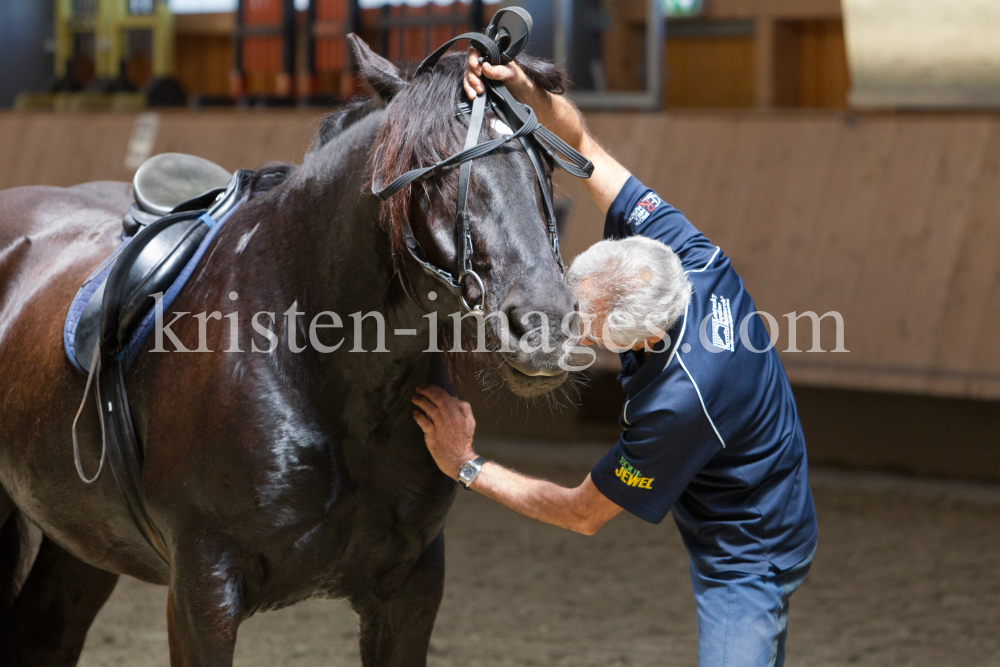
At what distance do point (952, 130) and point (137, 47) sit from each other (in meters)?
6.91

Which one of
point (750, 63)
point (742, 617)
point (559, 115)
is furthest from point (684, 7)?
point (742, 617)

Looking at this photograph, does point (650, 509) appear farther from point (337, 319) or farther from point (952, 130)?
point (952, 130)

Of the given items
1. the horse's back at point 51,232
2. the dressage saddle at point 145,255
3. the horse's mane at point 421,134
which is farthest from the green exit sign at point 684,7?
the horse's mane at point 421,134

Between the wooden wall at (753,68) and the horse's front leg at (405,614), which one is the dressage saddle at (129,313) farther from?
the wooden wall at (753,68)

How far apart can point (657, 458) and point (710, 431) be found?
10 cm

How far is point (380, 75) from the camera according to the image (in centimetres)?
147

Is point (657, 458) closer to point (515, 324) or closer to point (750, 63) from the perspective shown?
point (515, 324)

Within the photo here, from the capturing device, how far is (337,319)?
1.55 m

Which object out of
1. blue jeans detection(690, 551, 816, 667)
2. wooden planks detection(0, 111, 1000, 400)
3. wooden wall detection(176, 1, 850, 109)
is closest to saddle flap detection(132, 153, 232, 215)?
blue jeans detection(690, 551, 816, 667)

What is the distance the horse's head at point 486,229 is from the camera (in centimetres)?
124

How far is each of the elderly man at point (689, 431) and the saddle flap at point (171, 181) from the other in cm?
79

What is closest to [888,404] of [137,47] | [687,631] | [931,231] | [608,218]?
[931,231]

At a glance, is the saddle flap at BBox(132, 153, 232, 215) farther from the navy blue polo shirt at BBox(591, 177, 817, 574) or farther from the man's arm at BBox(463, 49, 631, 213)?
the navy blue polo shirt at BBox(591, 177, 817, 574)

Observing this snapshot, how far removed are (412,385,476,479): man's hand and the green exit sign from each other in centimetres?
647
